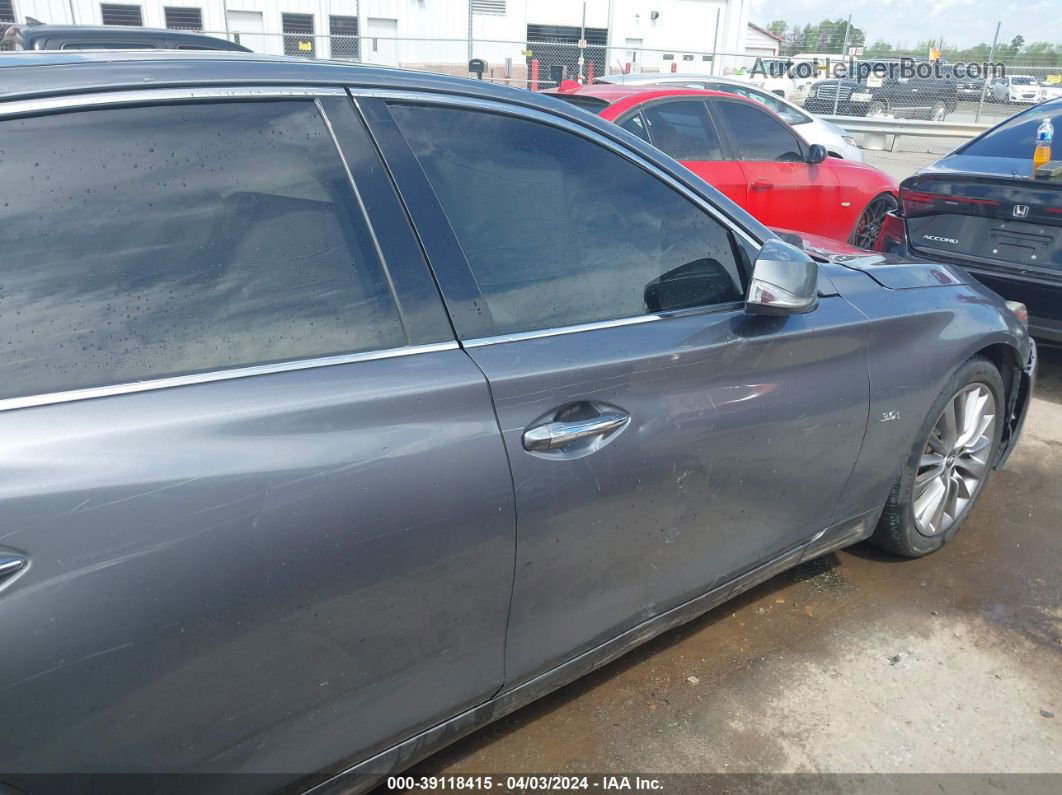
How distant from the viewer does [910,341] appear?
275 cm

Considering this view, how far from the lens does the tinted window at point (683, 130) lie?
6.13 meters

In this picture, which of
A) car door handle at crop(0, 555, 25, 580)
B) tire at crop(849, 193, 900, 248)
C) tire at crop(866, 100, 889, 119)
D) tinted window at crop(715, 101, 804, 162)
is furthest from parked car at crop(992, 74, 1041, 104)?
car door handle at crop(0, 555, 25, 580)

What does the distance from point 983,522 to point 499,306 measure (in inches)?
108

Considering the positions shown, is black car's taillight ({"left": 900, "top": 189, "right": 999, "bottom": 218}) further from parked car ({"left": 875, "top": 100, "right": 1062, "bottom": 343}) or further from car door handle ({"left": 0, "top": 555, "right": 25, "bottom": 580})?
car door handle ({"left": 0, "top": 555, "right": 25, "bottom": 580})

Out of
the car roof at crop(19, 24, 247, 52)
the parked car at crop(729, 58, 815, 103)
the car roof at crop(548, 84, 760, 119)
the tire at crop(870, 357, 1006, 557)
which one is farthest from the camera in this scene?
the parked car at crop(729, 58, 815, 103)

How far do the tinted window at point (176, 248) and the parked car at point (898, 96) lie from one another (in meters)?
24.0

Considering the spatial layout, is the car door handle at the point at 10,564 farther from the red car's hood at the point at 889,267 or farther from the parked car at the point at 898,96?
the parked car at the point at 898,96

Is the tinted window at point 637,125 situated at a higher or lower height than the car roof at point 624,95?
lower

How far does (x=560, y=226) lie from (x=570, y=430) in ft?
1.85

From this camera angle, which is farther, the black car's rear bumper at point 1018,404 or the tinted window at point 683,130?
the tinted window at point 683,130

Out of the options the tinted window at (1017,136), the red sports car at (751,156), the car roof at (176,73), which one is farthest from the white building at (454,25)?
the car roof at (176,73)

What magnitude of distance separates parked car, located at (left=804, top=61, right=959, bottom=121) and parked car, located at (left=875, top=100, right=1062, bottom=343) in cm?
1978

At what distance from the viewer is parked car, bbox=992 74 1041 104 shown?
79.1 ft

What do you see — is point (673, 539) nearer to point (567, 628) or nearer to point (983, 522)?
point (567, 628)
